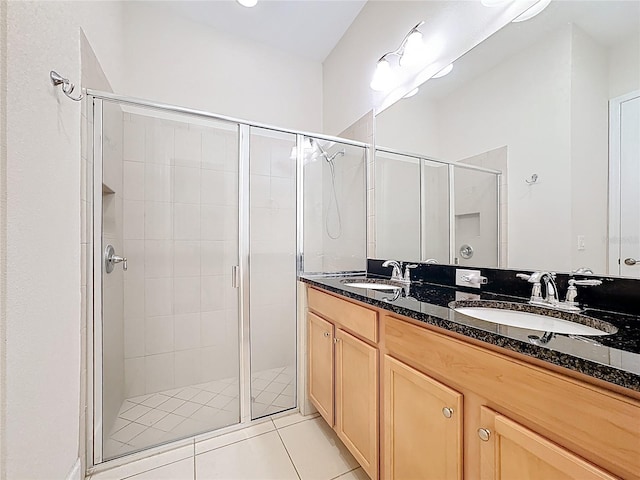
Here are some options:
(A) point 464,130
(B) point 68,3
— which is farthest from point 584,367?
(B) point 68,3

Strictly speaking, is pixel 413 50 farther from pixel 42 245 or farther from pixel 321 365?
pixel 42 245

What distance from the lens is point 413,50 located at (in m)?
1.74

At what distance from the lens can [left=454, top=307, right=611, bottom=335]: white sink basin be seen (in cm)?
86

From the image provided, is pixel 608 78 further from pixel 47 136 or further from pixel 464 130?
pixel 47 136

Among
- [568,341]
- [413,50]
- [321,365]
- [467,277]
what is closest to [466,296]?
[467,277]

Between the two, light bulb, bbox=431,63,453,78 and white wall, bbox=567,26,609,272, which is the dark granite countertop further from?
light bulb, bbox=431,63,453,78

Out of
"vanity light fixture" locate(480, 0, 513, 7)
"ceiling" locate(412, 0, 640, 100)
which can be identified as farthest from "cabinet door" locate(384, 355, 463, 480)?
"vanity light fixture" locate(480, 0, 513, 7)

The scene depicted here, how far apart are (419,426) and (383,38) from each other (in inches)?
91.8

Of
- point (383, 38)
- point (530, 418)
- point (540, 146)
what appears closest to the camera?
point (530, 418)

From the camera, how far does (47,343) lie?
1004 mm

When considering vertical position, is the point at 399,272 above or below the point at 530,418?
above

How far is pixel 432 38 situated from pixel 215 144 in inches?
62.4

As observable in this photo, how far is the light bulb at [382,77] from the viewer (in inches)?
75.1

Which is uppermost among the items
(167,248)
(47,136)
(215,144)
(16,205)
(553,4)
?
(553,4)
